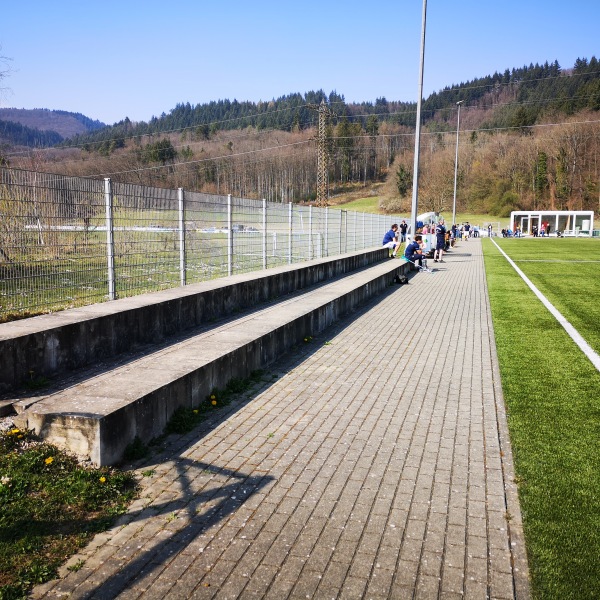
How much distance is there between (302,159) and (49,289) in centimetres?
10367

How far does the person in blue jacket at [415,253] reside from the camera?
23284mm

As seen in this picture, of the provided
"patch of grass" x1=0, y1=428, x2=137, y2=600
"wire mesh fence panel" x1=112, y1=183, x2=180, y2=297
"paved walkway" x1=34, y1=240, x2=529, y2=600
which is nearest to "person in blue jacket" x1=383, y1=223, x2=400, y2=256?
"wire mesh fence panel" x1=112, y1=183, x2=180, y2=297

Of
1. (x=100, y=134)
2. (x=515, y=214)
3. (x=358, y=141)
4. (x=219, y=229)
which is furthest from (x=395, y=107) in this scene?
(x=219, y=229)

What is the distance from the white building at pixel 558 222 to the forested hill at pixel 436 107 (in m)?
48.2

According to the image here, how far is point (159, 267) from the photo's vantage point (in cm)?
958

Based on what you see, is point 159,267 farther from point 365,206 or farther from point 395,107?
point 395,107

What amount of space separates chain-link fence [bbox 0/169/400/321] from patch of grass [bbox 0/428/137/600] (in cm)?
278

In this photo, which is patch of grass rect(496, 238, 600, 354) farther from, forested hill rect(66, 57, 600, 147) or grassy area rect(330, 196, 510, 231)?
forested hill rect(66, 57, 600, 147)

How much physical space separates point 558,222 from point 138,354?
2946 inches

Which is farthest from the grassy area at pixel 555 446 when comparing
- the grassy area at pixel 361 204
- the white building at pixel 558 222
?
the grassy area at pixel 361 204

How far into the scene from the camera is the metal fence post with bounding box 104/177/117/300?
8008mm

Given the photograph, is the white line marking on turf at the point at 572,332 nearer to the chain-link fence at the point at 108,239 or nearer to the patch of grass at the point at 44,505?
the patch of grass at the point at 44,505

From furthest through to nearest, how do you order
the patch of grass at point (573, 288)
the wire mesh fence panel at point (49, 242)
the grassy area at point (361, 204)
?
the grassy area at point (361, 204), the patch of grass at point (573, 288), the wire mesh fence panel at point (49, 242)

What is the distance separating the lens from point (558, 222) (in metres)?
72.5
